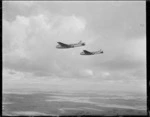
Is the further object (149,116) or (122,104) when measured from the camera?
(122,104)

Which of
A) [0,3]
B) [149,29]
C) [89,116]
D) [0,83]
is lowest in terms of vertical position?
[89,116]

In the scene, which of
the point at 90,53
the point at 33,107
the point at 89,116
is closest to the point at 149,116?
the point at 89,116

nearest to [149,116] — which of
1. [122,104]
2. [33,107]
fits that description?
[122,104]

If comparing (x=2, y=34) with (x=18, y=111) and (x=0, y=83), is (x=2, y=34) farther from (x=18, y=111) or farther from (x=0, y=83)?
(x=18, y=111)

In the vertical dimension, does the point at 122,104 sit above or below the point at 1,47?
below

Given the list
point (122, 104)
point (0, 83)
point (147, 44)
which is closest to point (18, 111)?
point (0, 83)

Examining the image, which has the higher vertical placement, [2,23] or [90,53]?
[2,23]

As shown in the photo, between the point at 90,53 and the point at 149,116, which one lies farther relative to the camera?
the point at 90,53

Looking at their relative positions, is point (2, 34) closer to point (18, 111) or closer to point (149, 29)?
point (18, 111)

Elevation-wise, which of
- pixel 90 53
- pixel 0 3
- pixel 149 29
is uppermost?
pixel 0 3
